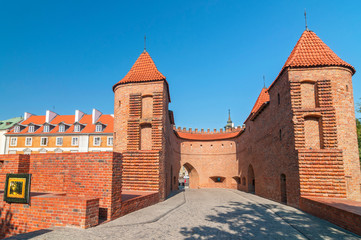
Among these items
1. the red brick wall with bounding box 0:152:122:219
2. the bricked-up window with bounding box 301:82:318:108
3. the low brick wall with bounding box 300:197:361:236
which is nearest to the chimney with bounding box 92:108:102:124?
the red brick wall with bounding box 0:152:122:219

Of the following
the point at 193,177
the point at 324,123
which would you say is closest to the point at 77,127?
the point at 193,177

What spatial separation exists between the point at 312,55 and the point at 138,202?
11.5 m

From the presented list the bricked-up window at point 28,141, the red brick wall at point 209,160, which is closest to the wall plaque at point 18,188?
the red brick wall at point 209,160

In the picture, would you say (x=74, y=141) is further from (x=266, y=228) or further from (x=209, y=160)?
(x=266, y=228)

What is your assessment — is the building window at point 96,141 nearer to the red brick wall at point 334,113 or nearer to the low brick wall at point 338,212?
the red brick wall at point 334,113

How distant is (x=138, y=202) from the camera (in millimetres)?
9945

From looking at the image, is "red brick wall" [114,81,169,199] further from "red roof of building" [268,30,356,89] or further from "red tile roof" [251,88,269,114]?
"red tile roof" [251,88,269,114]

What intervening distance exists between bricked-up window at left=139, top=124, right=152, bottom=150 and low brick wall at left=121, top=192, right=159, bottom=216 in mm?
3439

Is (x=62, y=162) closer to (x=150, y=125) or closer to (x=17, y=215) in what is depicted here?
(x=17, y=215)

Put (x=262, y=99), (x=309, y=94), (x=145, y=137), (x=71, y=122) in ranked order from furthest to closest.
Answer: (x=71, y=122), (x=262, y=99), (x=145, y=137), (x=309, y=94)

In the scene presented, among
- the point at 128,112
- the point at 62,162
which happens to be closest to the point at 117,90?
the point at 128,112

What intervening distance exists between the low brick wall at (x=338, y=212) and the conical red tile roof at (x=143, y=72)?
1038cm

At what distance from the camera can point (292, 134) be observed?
1176cm

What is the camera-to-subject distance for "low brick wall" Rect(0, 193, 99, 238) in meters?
6.24
